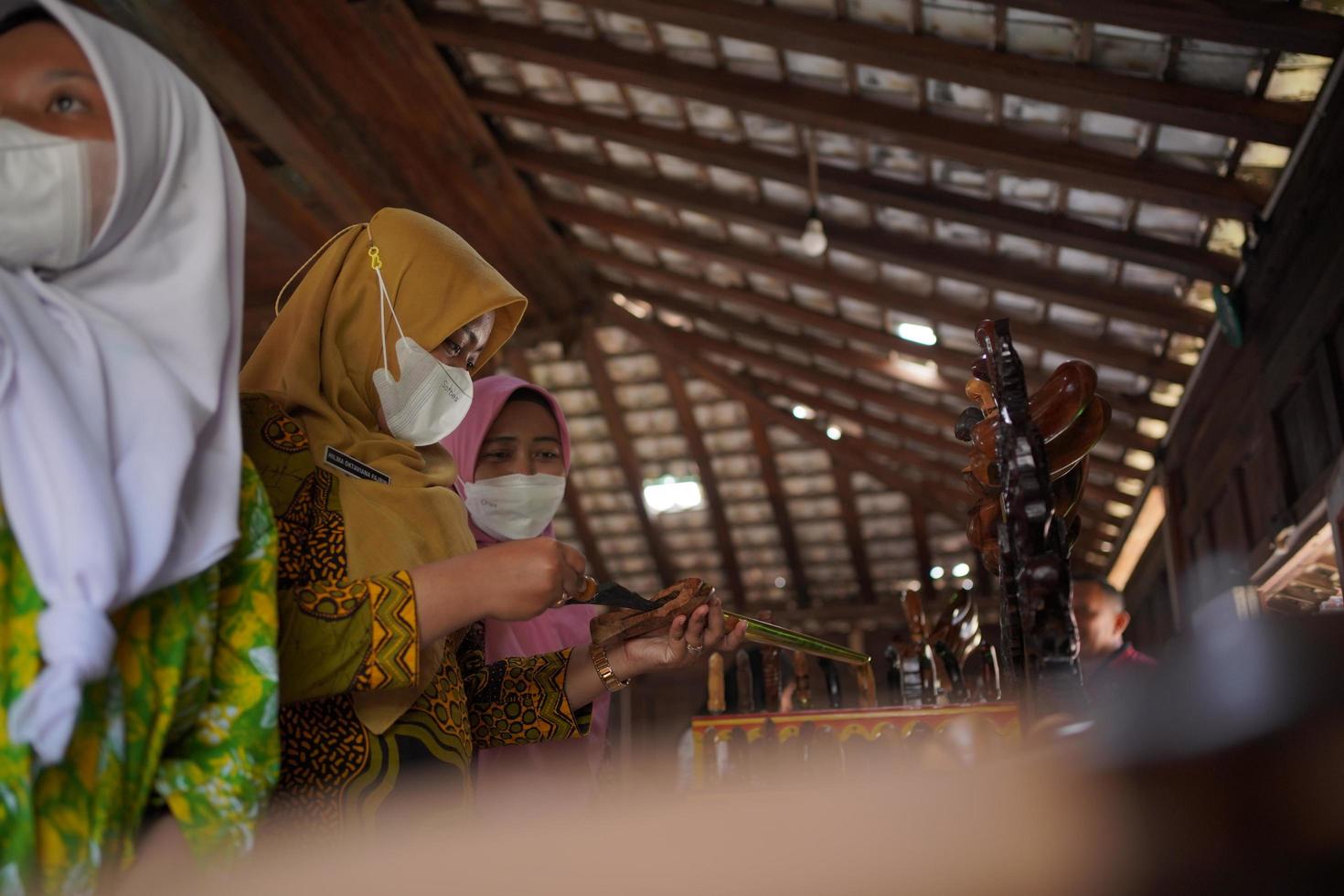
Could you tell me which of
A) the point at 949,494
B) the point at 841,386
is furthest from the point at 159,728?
the point at 949,494

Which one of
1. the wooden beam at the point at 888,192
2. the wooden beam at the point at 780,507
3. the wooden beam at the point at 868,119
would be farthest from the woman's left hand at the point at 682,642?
the wooden beam at the point at 780,507

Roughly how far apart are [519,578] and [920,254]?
575 cm

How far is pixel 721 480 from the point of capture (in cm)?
1191

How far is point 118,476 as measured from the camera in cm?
93

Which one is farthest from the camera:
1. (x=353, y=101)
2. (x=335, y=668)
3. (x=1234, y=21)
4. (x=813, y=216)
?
(x=813, y=216)

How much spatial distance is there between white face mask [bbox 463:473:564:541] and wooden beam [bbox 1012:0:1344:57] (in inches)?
113

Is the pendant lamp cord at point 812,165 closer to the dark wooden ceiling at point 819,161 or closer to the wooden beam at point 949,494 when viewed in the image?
the dark wooden ceiling at point 819,161

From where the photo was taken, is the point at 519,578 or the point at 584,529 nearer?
the point at 519,578

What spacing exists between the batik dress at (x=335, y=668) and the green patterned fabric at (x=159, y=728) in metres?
0.13

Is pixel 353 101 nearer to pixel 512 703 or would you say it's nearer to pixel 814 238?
pixel 814 238

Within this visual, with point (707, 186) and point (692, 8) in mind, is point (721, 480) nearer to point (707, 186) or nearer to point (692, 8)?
point (707, 186)

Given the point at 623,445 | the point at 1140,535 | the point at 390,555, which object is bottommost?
the point at 390,555

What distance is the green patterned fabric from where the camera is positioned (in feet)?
2.92

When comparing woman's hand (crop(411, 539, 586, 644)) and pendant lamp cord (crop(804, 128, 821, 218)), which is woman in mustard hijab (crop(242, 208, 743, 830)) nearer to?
woman's hand (crop(411, 539, 586, 644))
